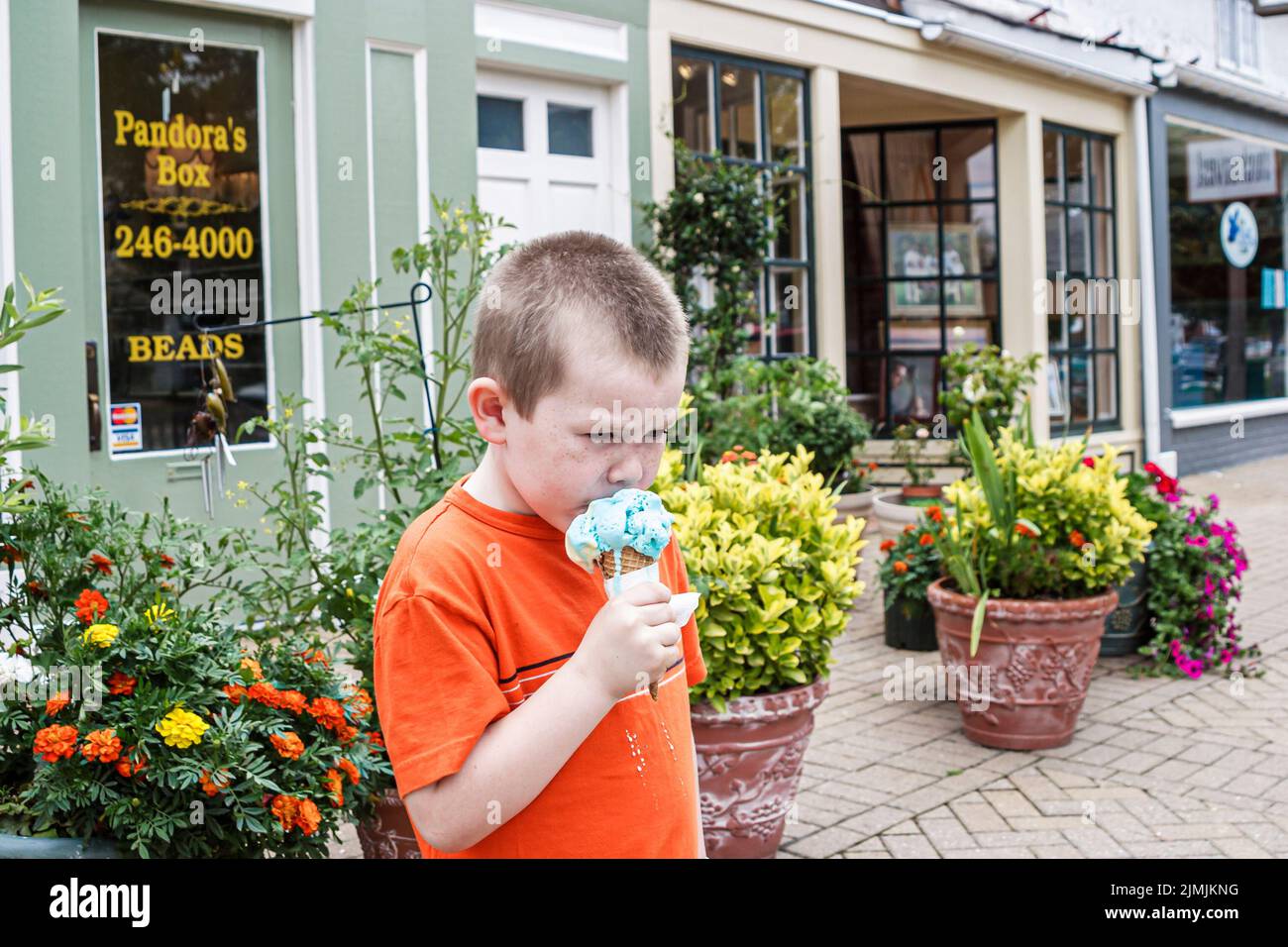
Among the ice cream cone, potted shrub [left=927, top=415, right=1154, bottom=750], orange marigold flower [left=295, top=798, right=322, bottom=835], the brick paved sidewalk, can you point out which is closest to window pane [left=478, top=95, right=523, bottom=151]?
the brick paved sidewalk

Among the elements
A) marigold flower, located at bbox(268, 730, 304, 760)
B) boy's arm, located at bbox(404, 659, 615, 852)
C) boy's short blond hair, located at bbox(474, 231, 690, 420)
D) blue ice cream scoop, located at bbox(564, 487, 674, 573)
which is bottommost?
marigold flower, located at bbox(268, 730, 304, 760)

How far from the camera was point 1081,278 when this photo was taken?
1353 cm

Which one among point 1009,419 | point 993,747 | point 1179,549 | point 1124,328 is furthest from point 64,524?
point 1124,328

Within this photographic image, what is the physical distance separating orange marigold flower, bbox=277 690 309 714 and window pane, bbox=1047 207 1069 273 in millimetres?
11626

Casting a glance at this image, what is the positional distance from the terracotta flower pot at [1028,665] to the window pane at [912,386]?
24.6 feet

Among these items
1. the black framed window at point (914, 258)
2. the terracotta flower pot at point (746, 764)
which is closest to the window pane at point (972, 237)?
the black framed window at point (914, 258)

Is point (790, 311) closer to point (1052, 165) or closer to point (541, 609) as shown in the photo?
point (1052, 165)

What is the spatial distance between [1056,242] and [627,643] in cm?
1263

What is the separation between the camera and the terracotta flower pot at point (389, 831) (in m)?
3.14

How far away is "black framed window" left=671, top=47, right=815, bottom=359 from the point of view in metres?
9.32

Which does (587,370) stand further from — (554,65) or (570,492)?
(554,65)

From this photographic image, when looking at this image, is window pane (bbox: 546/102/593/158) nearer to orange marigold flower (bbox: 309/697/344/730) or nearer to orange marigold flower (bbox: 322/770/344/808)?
orange marigold flower (bbox: 309/697/344/730)

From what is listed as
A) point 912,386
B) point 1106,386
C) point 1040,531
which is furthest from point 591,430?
point 1106,386

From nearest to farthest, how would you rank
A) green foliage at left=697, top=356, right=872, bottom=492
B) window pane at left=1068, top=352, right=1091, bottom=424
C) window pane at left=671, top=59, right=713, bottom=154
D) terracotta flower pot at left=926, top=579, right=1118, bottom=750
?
terracotta flower pot at left=926, top=579, right=1118, bottom=750, green foliage at left=697, top=356, right=872, bottom=492, window pane at left=671, top=59, right=713, bottom=154, window pane at left=1068, top=352, right=1091, bottom=424
